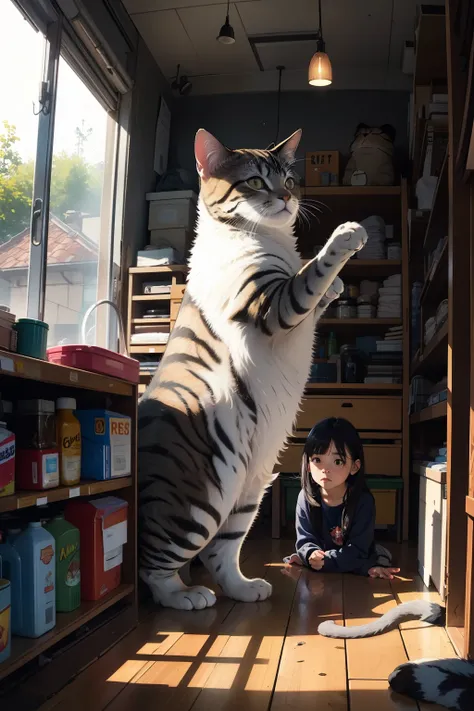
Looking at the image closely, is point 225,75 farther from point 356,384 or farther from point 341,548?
point 341,548

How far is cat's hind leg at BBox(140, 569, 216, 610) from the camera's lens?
2.03m

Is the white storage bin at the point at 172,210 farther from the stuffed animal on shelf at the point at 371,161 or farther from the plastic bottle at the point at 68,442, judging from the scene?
the plastic bottle at the point at 68,442

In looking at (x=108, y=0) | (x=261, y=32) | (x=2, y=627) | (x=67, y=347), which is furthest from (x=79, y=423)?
(x=261, y=32)

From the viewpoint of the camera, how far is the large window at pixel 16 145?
299 centimetres

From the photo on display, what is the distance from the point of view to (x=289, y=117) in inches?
189

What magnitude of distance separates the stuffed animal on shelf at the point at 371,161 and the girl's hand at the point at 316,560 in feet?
7.60

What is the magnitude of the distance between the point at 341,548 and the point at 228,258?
4.06 ft

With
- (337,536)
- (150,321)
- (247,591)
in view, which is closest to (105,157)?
(150,321)

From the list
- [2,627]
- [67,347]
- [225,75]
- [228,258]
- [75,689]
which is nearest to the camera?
[2,627]

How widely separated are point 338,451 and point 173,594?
0.93m

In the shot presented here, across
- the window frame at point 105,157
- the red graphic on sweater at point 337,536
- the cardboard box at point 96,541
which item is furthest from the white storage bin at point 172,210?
the cardboard box at point 96,541

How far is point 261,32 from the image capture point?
4.27 metres

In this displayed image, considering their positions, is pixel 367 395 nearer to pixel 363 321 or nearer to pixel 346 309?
pixel 363 321

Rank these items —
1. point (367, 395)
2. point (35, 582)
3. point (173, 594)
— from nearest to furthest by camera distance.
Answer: point (35, 582) < point (173, 594) < point (367, 395)
